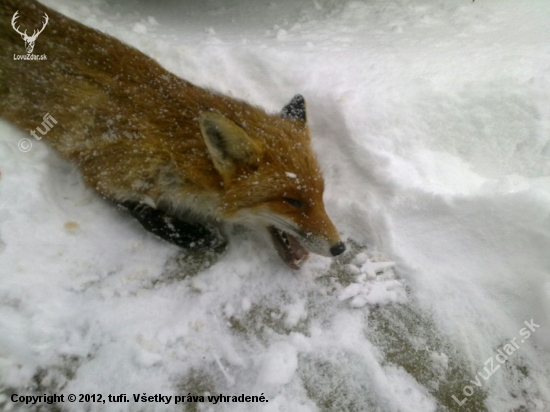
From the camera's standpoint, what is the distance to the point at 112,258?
2328 millimetres

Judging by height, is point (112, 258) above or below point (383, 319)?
below

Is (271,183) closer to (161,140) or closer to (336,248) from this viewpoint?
(336,248)

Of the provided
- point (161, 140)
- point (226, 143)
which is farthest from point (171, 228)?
point (226, 143)

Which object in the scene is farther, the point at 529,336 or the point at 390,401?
the point at 529,336

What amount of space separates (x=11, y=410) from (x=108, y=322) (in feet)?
1.87

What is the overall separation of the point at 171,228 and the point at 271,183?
0.93 metres

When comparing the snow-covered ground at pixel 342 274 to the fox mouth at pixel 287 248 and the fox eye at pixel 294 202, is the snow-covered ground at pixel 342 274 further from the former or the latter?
the fox eye at pixel 294 202

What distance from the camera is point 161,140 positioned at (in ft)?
7.65

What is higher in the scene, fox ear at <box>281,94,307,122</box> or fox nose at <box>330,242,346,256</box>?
fox ear at <box>281,94,307,122</box>

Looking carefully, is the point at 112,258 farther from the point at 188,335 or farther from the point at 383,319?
the point at 383,319

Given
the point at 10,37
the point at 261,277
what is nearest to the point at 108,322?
the point at 261,277

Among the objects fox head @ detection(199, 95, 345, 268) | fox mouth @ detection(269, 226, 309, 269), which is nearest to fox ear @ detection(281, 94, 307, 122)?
fox head @ detection(199, 95, 345, 268)

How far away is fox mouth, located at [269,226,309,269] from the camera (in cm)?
244

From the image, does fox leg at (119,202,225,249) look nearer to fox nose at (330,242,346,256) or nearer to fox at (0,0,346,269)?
fox at (0,0,346,269)
